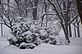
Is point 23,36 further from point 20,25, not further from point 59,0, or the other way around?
point 59,0

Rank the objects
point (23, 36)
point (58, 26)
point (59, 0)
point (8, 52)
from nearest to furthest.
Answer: point (8, 52)
point (23, 36)
point (59, 0)
point (58, 26)

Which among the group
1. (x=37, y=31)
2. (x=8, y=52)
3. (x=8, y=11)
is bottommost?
(x=8, y=52)

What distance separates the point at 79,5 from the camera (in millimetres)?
2387

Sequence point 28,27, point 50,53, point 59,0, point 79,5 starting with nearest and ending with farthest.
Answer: point 79,5 < point 50,53 < point 28,27 < point 59,0

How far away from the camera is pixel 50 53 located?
3.94 meters

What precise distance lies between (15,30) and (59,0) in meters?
2.42

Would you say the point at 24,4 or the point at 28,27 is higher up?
the point at 24,4

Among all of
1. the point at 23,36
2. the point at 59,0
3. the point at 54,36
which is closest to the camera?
the point at 23,36

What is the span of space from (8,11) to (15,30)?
1932 millimetres

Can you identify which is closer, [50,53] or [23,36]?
[50,53]

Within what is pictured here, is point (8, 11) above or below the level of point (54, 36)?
above

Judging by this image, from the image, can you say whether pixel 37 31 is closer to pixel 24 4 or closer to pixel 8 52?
pixel 8 52

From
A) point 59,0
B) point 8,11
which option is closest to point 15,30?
point 8,11

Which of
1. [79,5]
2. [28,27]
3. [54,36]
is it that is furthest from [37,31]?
[79,5]
